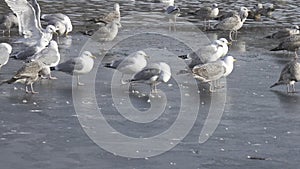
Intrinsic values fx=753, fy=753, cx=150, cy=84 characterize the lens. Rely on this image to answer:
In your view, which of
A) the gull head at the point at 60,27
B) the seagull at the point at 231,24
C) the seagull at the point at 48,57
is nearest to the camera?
the seagull at the point at 48,57

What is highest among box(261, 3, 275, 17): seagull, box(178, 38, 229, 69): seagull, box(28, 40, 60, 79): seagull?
box(28, 40, 60, 79): seagull

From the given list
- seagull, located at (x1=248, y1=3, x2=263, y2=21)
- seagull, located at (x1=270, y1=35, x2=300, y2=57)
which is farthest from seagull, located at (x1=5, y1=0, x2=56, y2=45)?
seagull, located at (x1=248, y1=3, x2=263, y2=21)

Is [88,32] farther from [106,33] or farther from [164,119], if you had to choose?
[164,119]

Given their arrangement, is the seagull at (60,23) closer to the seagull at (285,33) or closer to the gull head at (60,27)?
the gull head at (60,27)

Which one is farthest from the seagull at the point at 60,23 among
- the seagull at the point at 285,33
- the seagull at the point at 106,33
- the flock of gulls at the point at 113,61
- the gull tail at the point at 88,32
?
the seagull at the point at 285,33

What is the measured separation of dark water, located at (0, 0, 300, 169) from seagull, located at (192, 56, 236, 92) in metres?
0.28

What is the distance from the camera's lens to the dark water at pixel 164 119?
9.49 metres

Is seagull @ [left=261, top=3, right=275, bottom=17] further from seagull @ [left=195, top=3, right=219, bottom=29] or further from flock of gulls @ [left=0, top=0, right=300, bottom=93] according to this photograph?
flock of gulls @ [left=0, top=0, right=300, bottom=93]

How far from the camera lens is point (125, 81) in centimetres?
1445

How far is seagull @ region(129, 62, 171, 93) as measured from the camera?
13391 mm

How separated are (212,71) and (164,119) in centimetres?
252

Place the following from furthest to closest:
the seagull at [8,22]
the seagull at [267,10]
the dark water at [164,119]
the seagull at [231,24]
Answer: the seagull at [267,10] < the seagull at [231,24] < the seagull at [8,22] < the dark water at [164,119]

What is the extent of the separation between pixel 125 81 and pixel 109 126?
131 inches

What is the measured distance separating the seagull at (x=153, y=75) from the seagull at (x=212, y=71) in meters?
0.69
